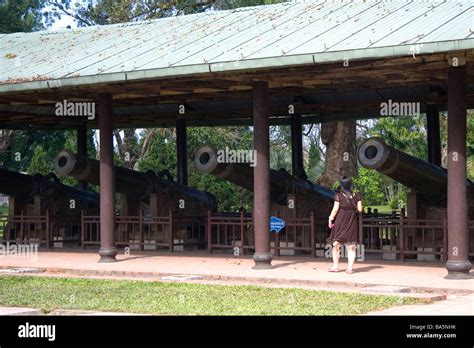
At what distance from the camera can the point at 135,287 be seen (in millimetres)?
13633

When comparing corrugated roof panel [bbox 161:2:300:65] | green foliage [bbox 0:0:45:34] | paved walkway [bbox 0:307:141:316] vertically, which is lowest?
paved walkway [bbox 0:307:141:316]

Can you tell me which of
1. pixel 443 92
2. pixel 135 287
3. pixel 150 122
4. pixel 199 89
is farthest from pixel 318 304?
pixel 150 122

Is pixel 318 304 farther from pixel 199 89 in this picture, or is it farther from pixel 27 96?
pixel 27 96

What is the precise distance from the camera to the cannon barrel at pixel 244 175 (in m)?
19.2

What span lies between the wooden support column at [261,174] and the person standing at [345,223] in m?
1.20

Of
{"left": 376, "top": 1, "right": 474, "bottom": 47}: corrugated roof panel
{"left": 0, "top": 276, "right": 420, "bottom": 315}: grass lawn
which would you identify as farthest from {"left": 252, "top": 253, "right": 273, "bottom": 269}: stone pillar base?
{"left": 376, "top": 1, "right": 474, "bottom": 47}: corrugated roof panel

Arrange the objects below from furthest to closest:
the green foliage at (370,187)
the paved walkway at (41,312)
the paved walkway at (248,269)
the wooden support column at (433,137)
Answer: the green foliage at (370,187), the wooden support column at (433,137), the paved walkway at (248,269), the paved walkway at (41,312)

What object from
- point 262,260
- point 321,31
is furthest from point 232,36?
point 262,260

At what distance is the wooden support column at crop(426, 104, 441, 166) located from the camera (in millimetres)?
19484

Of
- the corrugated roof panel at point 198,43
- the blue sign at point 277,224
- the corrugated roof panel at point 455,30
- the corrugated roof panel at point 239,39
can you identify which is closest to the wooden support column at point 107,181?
the corrugated roof panel at point 239,39

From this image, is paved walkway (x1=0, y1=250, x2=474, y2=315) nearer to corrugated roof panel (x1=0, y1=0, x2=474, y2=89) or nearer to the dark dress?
the dark dress

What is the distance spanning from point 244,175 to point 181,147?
351 centimetres

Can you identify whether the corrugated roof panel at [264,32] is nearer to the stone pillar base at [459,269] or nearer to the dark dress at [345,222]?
the dark dress at [345,222]

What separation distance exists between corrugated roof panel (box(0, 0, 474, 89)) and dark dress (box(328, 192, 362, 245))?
2329 mm
